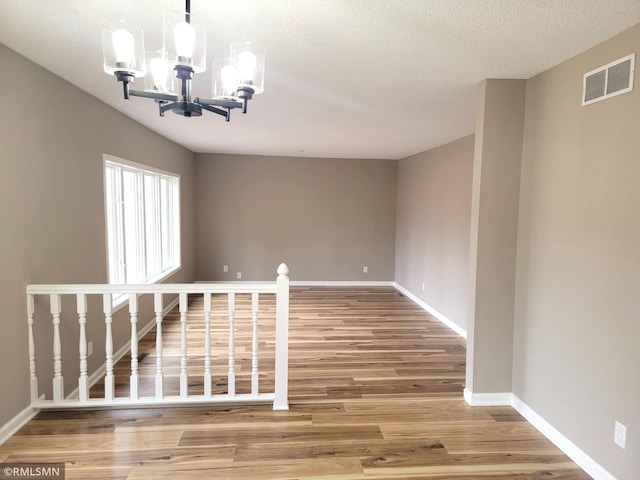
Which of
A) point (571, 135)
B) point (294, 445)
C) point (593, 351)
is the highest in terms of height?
point (571, 135)

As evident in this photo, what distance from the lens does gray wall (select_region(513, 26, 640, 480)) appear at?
6.37ft

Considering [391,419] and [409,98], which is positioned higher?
[409,98]

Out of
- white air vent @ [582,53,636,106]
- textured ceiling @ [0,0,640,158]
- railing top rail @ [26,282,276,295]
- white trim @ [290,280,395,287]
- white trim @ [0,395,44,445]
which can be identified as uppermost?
textured ceiling @ [0,0,640,158]

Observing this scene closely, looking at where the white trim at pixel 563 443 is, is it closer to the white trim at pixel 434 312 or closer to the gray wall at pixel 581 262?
the gray wall at pixel 581 262

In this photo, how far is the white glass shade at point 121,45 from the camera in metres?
1.40

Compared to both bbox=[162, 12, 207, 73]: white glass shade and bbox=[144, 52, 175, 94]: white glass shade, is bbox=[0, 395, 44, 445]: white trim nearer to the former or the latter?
bbox=[144, 52, 175, 94]: white glass shade

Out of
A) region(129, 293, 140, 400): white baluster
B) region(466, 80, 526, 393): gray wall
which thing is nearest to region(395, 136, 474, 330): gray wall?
region(466, 80, 526, 393): gray wall

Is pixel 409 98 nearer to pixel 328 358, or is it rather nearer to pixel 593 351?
pixel 593 351

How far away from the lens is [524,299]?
2.74 metres

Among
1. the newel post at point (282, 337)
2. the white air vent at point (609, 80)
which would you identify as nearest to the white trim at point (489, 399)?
the newel post at point (282, 337)

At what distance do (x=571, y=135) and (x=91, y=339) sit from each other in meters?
3.87

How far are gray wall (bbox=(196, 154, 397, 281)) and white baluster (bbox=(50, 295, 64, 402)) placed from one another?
448 cm

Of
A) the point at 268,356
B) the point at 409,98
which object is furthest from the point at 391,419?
the point at 409,98

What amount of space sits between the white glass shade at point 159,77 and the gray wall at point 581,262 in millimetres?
2269
